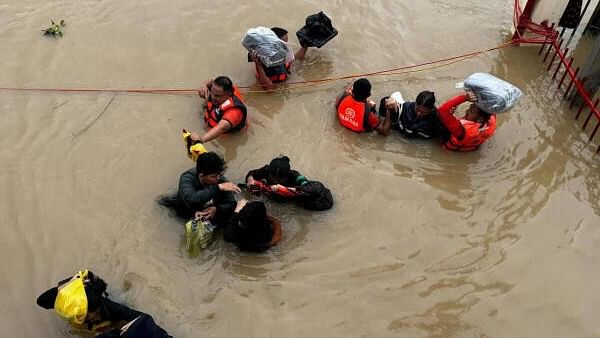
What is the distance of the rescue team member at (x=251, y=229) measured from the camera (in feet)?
14.9

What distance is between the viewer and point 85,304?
395 centimetres

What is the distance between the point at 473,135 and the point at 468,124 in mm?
133

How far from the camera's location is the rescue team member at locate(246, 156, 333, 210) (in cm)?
510

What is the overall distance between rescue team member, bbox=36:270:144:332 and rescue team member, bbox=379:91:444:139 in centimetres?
354

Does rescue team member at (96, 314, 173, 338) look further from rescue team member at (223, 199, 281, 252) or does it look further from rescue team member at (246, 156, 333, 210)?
rescue team member at (246, 156, 333, 210)

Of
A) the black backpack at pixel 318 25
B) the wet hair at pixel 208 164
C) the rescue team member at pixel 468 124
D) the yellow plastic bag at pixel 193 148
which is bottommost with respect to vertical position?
the yellow plastic bag at pixel 193 148

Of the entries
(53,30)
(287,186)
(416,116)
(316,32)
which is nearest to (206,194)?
(287,186)

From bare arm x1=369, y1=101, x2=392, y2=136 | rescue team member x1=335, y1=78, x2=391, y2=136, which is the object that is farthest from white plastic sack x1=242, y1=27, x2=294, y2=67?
bare arm x1=369, y1=101, x2=392, y2=136

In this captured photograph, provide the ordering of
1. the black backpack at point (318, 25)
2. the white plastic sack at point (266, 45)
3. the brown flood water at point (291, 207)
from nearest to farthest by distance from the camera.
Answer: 1. the brown flood water at point (291, 207)
2. the white plastic sack at point (266, 45)
3. the black backpack at point (318, 25)

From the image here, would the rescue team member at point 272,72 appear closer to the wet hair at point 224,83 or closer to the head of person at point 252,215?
the wet hair at point 224,83

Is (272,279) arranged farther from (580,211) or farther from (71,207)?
(580,211)

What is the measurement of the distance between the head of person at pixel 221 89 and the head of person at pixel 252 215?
1.62 m

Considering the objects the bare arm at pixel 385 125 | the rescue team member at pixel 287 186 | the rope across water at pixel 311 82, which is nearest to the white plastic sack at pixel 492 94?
the bare arm at pixel 385 125

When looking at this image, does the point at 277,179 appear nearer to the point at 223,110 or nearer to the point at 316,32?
the point at 223,110
